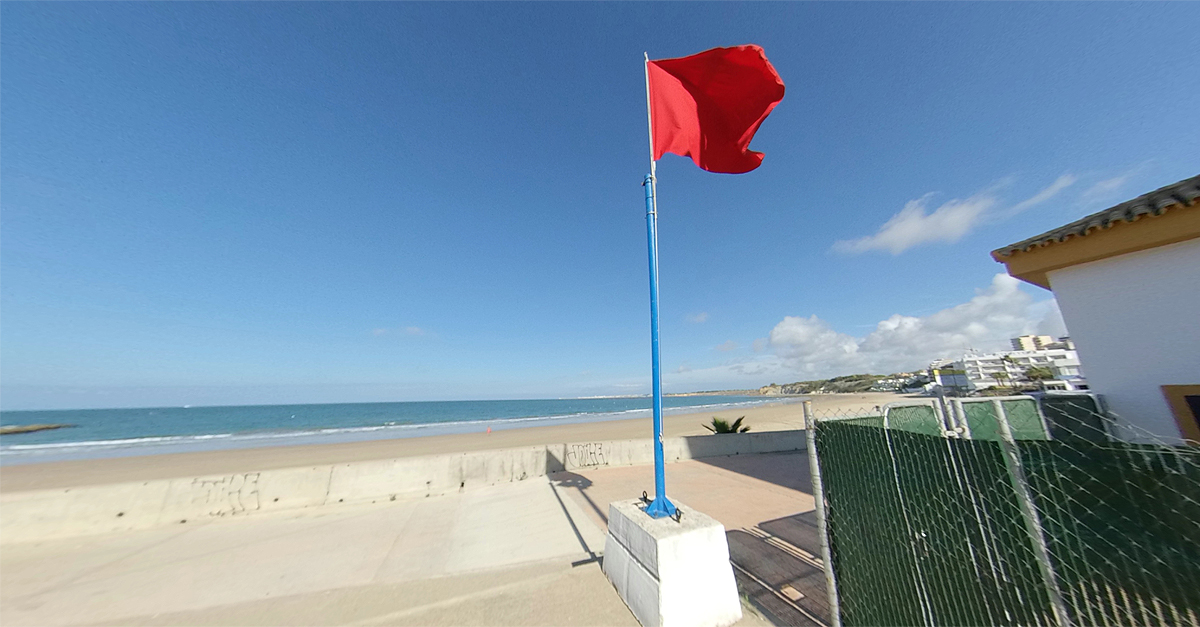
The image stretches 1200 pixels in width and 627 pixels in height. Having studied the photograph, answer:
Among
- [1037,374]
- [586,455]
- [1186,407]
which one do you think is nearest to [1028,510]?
[1186,407]

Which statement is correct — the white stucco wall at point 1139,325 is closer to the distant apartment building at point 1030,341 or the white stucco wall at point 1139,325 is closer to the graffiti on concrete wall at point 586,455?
the graffiti on concrete wall at point 586,455

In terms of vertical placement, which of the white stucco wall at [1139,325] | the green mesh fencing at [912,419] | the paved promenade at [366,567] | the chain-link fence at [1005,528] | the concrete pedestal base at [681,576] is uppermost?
the white stucco wall at [1139,325]

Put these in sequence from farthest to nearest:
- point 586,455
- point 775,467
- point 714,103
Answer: point 586,455 < point 775,467 < point 714,103

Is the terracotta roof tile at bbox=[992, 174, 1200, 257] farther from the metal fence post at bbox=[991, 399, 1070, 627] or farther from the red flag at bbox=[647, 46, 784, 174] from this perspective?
the metal fence post at bbox=[991, 399, 1070, 627]

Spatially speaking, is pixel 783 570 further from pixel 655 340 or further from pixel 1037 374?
pixel 1037 374

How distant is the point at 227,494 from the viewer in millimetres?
6789

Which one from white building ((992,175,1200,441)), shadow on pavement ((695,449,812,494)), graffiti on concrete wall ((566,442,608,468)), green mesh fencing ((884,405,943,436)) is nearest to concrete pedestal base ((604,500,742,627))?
green mesh fencing ((884,405,943,436))

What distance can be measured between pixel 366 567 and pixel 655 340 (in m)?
4.73

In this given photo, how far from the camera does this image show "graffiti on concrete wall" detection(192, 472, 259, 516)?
21.9 ft

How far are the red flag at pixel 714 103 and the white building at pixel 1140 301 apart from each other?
388 cm

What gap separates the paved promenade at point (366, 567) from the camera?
12.7 ft

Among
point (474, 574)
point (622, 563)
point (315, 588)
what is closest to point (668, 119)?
point (622, 563)

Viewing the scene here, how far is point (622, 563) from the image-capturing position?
4.01 meters

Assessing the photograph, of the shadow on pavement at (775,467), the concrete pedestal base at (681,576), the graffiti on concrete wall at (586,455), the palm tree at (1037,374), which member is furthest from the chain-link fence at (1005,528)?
the palm tree at (1037,374)
